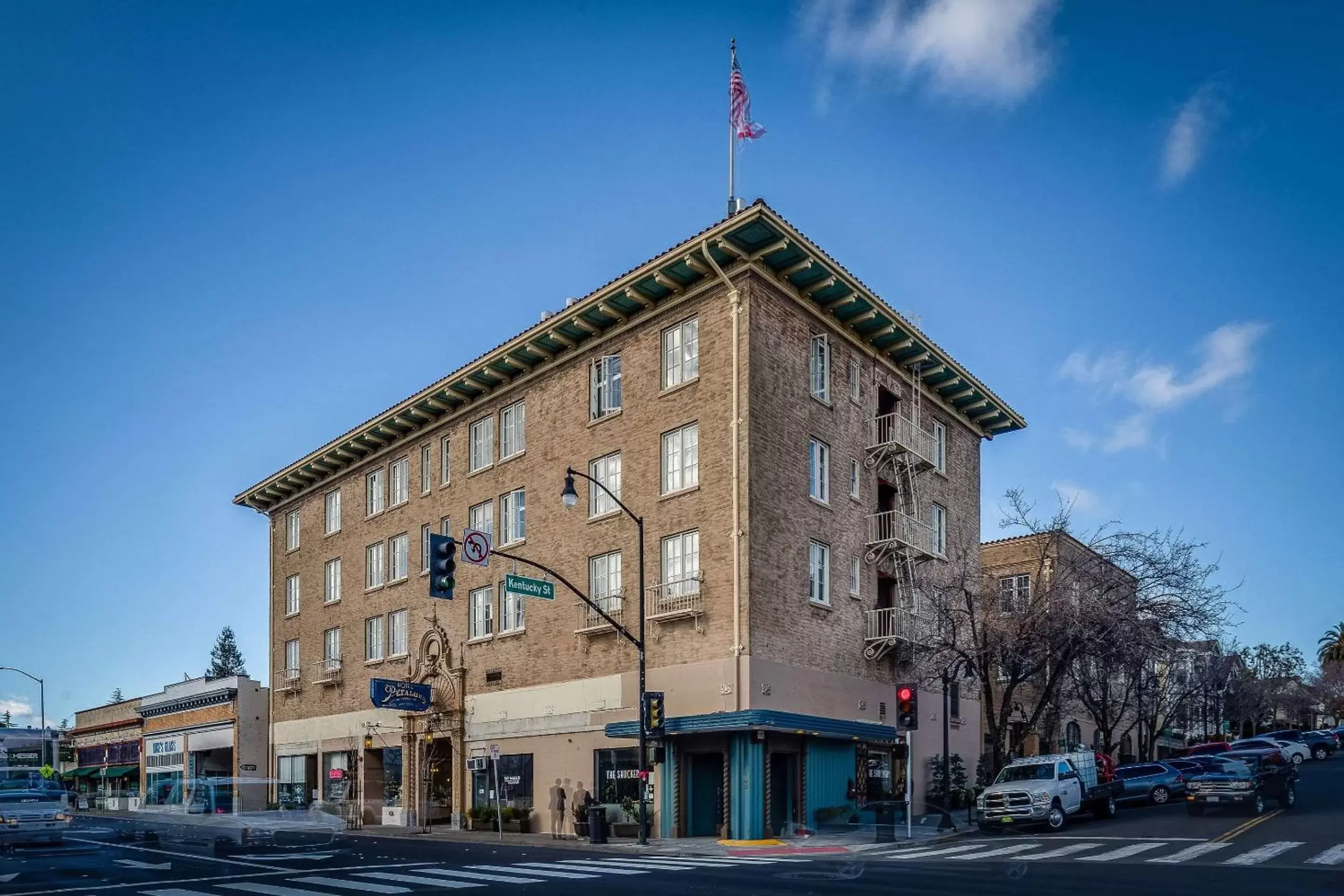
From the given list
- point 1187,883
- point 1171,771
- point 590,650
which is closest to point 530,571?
point 590,650

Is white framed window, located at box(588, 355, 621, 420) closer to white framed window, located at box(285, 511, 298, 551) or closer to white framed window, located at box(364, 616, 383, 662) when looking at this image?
white framed window, located at box(364, 616, 383, 662)

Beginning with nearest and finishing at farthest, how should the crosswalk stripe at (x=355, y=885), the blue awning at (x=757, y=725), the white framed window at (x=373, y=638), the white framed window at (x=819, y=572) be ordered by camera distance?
the crosswalk stripe at (x=355, y=885), the blue awning at (x=757, y=725), the white framed window at (x=819, y=572), the white framed window at (x=373, y=638)

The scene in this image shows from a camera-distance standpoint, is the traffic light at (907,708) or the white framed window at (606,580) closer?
the traffic light at (907,708)

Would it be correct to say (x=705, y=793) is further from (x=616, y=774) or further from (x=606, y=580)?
(x=606, y=580)

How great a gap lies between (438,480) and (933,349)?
1900 cm

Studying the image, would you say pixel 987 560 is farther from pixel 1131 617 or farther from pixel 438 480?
pixel 438 480

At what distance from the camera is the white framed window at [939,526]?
1599 inches

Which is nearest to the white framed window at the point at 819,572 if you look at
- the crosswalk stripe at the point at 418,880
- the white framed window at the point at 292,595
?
the crosswalk stripe at the point at 418,880

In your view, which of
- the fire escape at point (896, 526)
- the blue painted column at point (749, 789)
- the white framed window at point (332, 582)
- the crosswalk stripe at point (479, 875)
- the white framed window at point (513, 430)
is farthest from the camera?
the white framed window at point (332, 582)

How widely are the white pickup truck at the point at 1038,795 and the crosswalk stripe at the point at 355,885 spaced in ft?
57.6

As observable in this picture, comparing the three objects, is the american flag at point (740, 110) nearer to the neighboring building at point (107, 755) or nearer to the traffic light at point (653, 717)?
the traffic light at point (653, 717)

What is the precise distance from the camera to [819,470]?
35.2 metres

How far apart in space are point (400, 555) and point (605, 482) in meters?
13.4

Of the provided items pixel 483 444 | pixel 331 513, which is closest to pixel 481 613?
pixel 483 444
